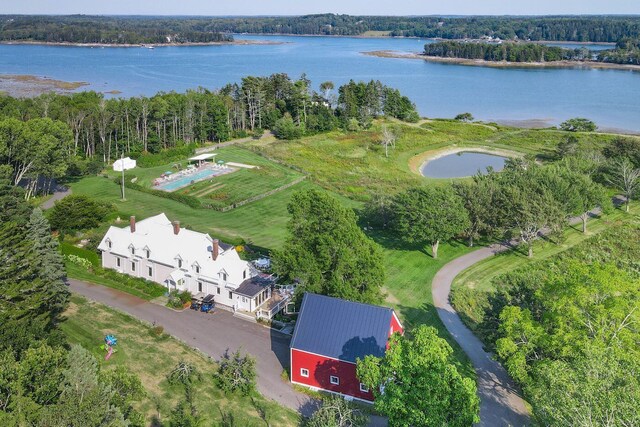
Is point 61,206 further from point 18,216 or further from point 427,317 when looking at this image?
point 427,317

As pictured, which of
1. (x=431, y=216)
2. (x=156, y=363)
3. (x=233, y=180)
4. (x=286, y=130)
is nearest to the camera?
(x=156, y=363)

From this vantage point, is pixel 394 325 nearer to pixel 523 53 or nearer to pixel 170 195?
pixel 170 195

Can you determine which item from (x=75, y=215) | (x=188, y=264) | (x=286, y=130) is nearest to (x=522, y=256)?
(x=188, y=264)

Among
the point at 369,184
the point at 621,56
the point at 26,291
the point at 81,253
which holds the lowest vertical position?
the point at 81,253

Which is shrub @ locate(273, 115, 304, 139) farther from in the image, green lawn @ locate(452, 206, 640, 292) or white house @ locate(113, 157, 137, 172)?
green lawn @ locate(452, 206, 640, 292)

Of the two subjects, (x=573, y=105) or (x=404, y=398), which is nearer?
(x=404, y=398)

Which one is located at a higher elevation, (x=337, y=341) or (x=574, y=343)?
(x=574, y=343)

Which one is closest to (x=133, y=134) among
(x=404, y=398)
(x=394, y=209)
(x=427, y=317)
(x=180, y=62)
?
(x=394, y=209)
